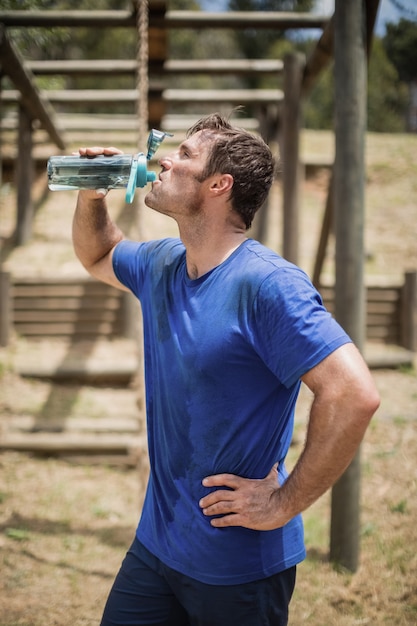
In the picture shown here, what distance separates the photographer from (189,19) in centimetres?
529

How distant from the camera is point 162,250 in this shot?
7.36 ft

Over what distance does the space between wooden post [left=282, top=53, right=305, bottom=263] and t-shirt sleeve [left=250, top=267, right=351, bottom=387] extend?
4.51 m

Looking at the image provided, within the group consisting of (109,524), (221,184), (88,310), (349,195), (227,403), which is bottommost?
(109,524)

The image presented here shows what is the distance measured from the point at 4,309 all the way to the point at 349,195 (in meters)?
4.36

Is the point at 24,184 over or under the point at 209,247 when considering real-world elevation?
under

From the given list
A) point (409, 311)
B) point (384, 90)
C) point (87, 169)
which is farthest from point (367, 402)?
point (384, 90)

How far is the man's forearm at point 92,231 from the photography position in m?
2.35

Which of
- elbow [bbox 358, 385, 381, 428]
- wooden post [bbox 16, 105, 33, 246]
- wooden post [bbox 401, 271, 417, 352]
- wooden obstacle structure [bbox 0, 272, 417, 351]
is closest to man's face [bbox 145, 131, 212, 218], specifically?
elbow [bbox 358, 385, 381, 428]

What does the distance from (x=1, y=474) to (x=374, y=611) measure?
2.88 metres

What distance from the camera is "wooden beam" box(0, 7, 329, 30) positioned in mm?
5090

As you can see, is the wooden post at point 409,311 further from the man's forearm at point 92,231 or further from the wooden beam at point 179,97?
the man's forearm at point 92,231

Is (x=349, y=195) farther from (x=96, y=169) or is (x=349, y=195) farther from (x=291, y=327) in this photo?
(x=291, y=327)

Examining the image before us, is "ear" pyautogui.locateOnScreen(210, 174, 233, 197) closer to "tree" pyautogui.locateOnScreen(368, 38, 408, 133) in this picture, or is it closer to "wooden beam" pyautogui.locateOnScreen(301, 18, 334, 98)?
"wooden beam" pyautogui.locateOnScreen(301, 18, 334, 98)

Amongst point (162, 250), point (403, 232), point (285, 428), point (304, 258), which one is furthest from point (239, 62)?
point (285, 428)
